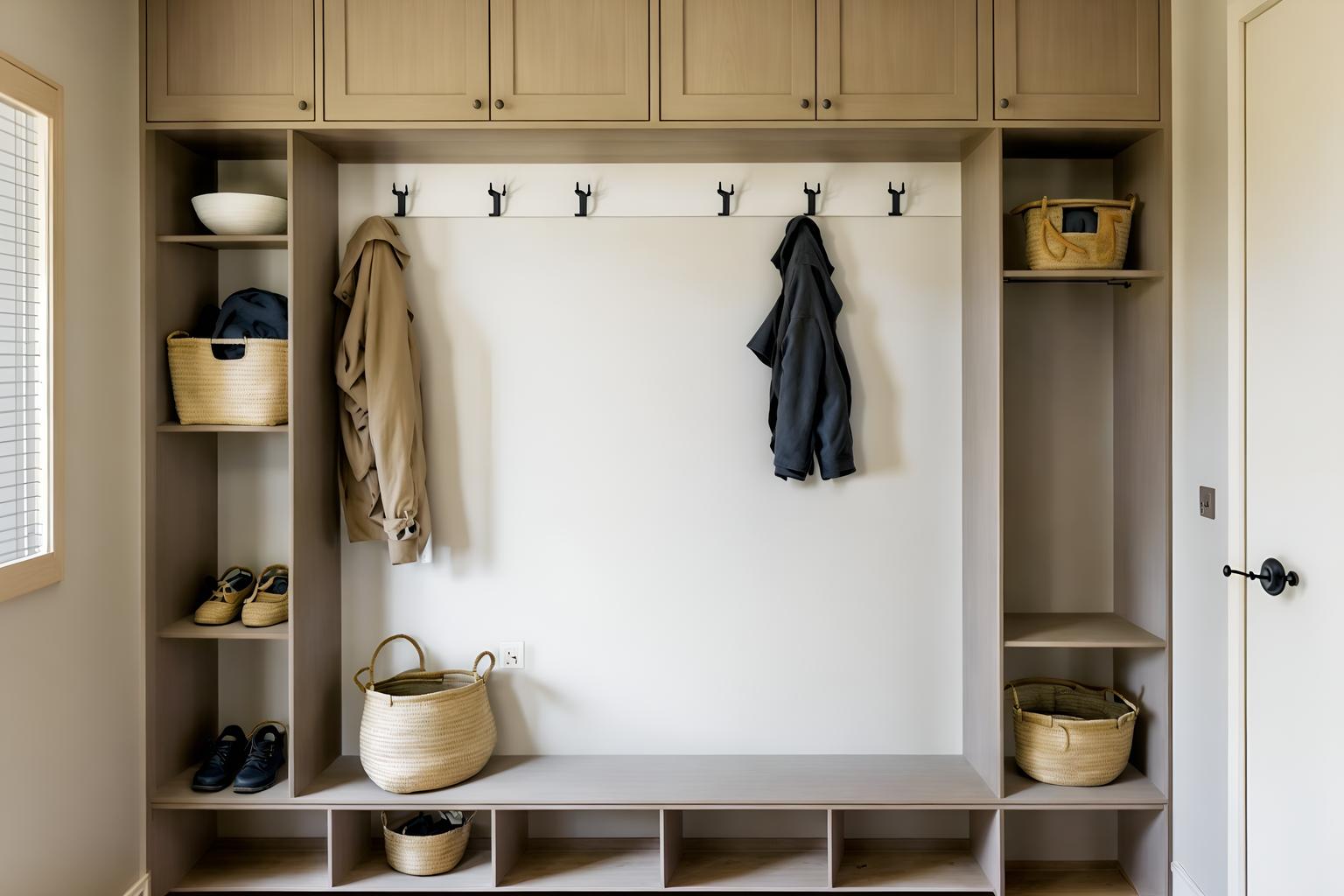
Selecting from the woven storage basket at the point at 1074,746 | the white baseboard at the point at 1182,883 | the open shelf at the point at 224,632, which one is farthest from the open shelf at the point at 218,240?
the white baseboard at the point at 1182,883

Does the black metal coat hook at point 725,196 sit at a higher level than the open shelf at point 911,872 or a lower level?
higher

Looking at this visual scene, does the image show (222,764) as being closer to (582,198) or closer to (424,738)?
(424,738)

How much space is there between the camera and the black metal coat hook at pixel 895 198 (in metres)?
2.76

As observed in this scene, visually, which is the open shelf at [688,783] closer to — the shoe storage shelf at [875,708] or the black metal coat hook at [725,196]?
the shoe storage shelf at [875,708]

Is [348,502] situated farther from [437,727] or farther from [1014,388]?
[1014,388]

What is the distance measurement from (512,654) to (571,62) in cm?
165

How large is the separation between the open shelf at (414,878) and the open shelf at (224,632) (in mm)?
696

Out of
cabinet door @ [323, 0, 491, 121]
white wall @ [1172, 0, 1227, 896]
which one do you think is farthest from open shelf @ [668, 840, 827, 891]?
cabinet door @ [323, 0, 491, 121]

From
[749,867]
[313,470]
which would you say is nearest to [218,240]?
[313,470]

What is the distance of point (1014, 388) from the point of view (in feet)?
9.14

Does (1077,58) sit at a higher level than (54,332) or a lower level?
higher

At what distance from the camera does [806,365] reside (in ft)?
8.64

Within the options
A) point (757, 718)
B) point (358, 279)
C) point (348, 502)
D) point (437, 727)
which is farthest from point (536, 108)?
point (757, 718)

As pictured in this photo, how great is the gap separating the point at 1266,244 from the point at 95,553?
277 cm
